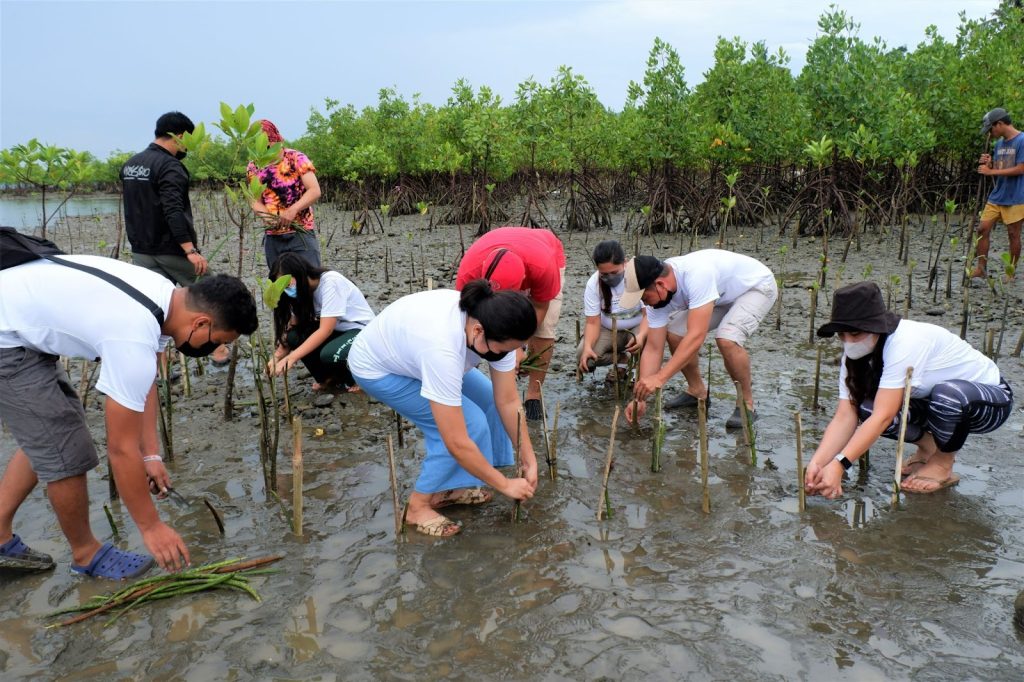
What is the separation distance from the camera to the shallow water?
8.03 ft

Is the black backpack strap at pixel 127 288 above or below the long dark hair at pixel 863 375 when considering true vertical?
above

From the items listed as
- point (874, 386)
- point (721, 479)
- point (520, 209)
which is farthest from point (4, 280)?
point (520, 209)

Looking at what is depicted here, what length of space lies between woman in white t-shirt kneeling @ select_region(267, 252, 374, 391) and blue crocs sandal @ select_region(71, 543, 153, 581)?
175 cm

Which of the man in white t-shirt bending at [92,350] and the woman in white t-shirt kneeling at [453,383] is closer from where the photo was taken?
the man in white t-shirt bending at [92,350]

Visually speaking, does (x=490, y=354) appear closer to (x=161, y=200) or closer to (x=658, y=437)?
(x=658, y=437)

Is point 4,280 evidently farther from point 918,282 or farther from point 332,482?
point 918,282

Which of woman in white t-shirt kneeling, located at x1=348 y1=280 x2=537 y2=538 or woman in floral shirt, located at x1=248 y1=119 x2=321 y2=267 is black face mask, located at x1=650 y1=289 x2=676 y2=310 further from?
woman in floral shirt, located at x1=248 y1=119 x2=321 y2=267

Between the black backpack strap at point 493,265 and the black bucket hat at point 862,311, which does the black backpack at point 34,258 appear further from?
the black bucket hat at point 862,311

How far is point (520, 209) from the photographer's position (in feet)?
53.9

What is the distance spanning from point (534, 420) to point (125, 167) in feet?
10.9

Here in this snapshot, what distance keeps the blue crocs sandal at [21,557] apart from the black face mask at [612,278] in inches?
132

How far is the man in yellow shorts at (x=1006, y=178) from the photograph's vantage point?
719 cm

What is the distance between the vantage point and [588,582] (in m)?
2.90

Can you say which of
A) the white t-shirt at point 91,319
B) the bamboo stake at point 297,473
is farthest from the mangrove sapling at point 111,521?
the white t-shirt at point 91,319
